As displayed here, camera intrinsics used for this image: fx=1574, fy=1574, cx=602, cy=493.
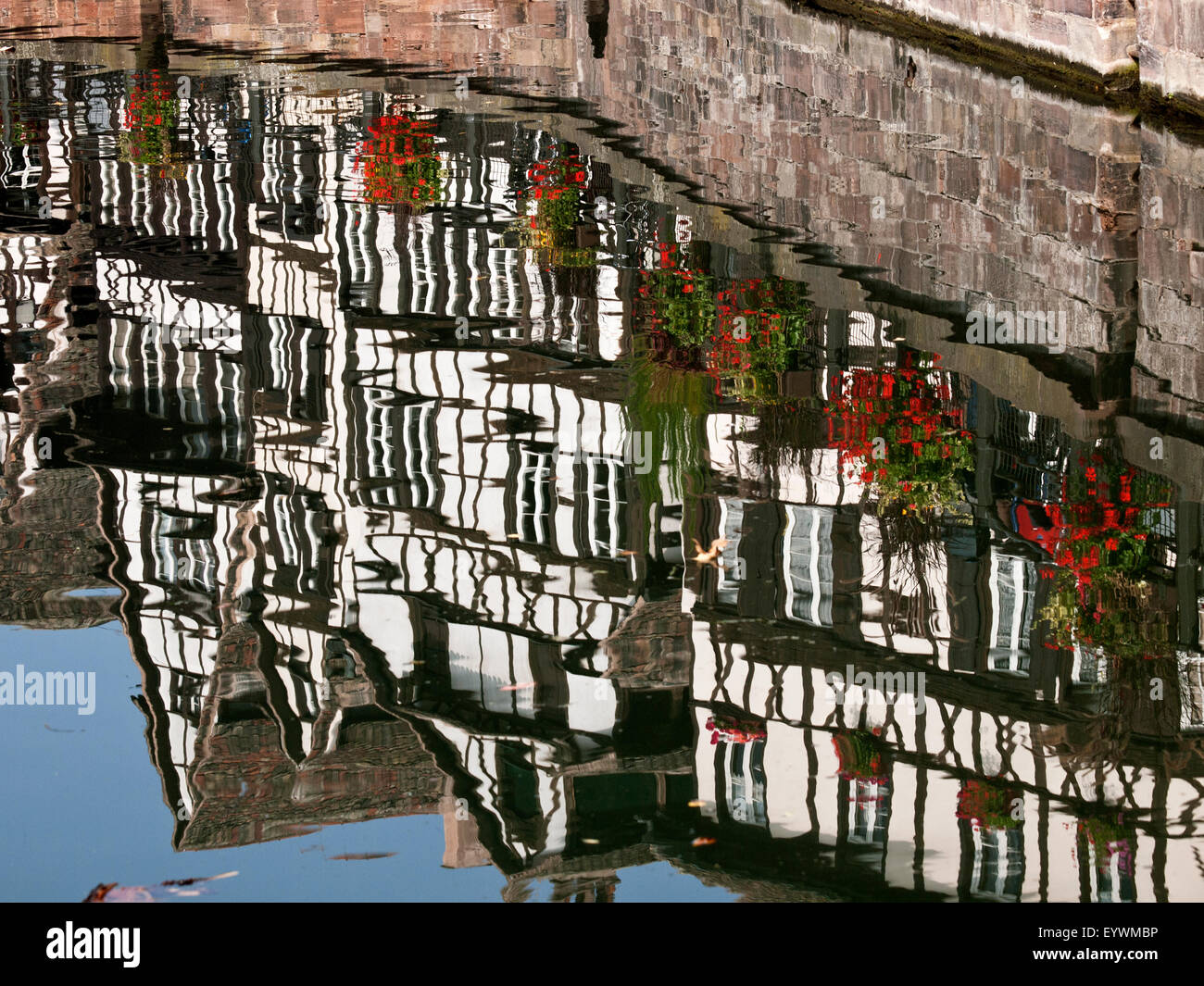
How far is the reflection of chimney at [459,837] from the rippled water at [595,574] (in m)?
0.01

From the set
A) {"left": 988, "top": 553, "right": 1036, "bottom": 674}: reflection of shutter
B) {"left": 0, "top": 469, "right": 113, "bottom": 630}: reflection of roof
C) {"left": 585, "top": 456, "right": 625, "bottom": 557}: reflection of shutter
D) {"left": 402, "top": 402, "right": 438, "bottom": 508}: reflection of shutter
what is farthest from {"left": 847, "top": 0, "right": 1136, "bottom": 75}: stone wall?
{"left": 0, "top": 469, "right": 113, "bottom": 630}: reflection of roof

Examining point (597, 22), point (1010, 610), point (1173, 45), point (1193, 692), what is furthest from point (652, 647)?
point (597, 22)

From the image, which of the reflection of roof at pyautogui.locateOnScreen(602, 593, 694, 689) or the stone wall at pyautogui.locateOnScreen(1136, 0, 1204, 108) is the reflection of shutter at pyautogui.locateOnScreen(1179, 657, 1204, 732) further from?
the stone wall at pyautogui.locateOnScreen(1136, 0, 1204, 108)

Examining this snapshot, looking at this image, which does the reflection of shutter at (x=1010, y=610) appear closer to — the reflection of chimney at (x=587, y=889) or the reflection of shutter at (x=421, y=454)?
the reflection of chimney at (x=587, y=889)

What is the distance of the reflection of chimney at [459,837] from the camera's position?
14.4 feet

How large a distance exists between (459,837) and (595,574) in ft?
6.39

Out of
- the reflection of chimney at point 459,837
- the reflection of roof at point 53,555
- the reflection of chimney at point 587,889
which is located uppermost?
the reflection of roof at point 53,555

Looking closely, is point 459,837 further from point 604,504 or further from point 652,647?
point 604,504

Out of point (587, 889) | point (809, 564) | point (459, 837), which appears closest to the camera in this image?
point (587, 889)

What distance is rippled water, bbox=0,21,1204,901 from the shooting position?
4.52 m

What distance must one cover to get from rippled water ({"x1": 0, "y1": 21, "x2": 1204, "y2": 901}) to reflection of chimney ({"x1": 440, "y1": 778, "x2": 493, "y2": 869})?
1 cm

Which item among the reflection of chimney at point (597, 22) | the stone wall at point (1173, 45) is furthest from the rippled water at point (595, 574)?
the reflection of chimney at point (597, 22)

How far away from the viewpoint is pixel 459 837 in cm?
451
